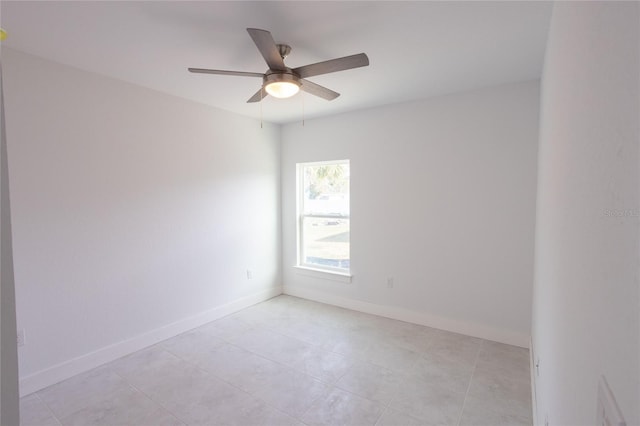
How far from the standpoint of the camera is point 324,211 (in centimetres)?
446

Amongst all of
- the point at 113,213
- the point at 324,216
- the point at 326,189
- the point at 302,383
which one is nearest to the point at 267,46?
the point at 113,213

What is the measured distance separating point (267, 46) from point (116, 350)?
2.96 m

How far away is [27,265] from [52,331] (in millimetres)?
578

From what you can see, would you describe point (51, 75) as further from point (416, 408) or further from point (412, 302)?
point (412, 302)

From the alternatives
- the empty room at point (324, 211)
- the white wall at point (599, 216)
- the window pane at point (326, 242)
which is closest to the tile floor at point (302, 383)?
the empty room at point (324, 211)

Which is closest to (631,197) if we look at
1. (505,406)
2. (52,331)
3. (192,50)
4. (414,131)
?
(505,406)

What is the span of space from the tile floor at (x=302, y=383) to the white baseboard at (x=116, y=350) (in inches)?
3.3

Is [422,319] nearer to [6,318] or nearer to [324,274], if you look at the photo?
[324,274]

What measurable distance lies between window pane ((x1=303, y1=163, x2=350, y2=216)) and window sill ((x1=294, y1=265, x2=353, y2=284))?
817 millimetres

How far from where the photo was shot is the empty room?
94 cm

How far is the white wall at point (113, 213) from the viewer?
238 centimetres

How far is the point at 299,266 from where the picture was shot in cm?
460

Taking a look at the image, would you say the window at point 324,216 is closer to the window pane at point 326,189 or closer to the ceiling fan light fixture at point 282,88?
the window pane at point 326,189

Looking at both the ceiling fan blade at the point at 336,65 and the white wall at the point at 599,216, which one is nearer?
the white wall at the point at 599,216
